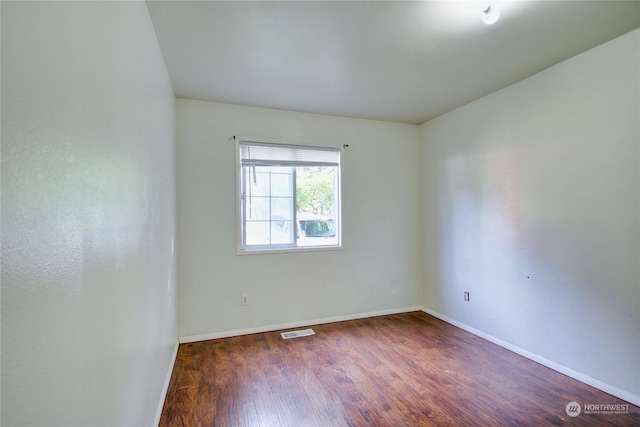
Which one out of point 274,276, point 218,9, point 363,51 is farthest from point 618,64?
point 274,276

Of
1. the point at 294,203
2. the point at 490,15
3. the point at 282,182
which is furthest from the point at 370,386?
the point at 490,15

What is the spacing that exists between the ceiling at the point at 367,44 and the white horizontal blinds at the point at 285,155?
543 mm

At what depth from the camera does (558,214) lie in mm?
2359

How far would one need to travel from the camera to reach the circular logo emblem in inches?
73.8

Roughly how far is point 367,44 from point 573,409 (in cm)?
279

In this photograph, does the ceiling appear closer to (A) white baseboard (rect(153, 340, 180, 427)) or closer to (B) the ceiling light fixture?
(B) the ceiling light fixture

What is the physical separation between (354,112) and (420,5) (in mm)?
1771

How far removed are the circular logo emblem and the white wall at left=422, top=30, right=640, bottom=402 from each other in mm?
360

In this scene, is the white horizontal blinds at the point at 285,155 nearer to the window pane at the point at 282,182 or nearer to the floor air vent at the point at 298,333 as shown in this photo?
the window pane at the point at 282,182

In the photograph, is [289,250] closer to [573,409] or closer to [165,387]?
[165,387]

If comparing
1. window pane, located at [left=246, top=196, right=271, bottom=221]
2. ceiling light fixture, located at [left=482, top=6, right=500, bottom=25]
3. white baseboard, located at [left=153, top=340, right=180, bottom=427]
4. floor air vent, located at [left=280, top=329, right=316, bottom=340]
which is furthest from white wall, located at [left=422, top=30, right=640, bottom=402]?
white baseboard, located at [left=153, top=340, right=180, bottom=427]

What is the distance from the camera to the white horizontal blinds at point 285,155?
3.22 metres

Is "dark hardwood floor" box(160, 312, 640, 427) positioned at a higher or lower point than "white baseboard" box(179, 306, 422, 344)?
lower

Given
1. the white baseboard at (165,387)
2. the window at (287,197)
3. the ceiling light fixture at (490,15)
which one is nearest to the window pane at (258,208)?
the window at (287,197)
